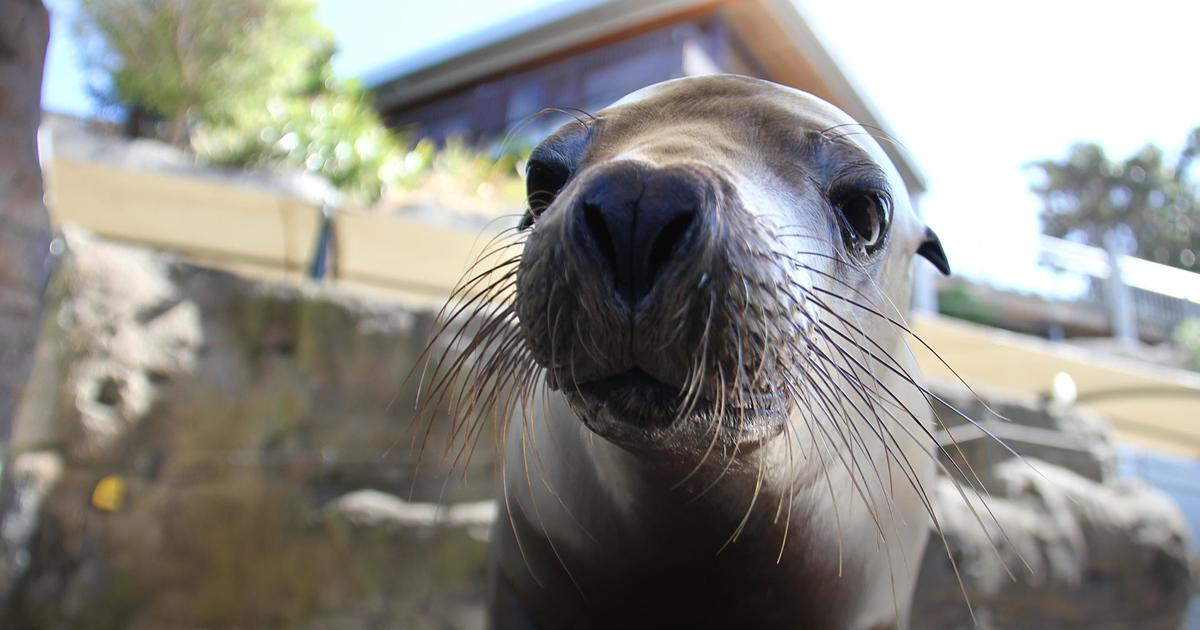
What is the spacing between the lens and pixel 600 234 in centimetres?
113

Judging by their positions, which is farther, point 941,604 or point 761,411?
point 941,604

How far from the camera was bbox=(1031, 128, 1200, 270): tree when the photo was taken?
5617 millimetres

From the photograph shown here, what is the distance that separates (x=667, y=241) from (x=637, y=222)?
63 mm

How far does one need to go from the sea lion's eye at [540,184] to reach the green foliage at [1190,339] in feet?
37.0

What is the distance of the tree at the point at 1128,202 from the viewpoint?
18.4ft

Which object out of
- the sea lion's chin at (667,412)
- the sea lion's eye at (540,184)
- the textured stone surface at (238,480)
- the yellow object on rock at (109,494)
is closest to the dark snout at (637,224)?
the sea lion's chin at (667,412)

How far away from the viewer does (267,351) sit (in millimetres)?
4461

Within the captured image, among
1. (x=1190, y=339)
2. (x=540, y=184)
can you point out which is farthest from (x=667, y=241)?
(x=1190, y=339)

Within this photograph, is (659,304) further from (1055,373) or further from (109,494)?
(1055,373)

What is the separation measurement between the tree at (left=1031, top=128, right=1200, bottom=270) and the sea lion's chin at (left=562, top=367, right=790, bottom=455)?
4675mm

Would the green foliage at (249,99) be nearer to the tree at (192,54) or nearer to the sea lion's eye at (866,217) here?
the tree at (192,54)

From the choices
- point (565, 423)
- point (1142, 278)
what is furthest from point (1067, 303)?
point (565, 423)

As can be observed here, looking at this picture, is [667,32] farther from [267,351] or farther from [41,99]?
[41,99]

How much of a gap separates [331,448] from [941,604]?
3580 mm
